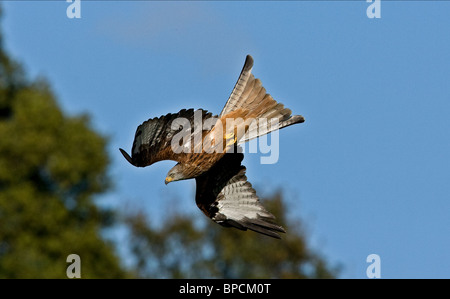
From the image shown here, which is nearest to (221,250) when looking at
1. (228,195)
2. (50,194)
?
(50,194)

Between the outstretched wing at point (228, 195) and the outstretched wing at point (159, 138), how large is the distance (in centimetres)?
78

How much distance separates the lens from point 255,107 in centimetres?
1237

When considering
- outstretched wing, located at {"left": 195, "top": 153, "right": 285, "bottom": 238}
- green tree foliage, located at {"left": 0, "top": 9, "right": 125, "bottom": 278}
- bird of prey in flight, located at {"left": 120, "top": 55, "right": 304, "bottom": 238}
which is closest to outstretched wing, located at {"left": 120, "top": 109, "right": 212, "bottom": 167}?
bird of prey in flight, located at {"left": 120, "top": 55, "right": 304, "bottom": 238}

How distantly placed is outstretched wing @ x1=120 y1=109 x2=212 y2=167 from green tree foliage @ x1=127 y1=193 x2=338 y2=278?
867 inches

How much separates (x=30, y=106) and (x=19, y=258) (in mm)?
6066

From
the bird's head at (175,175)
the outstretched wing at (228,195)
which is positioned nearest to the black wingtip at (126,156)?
the bird's head at (175,175)

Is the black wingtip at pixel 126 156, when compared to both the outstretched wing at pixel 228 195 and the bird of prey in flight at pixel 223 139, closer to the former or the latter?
the bird of prey in flight at pixel 223 139

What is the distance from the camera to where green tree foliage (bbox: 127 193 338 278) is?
1396 inches

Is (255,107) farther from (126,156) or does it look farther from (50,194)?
Result: (50,194)

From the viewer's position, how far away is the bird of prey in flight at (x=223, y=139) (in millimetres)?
12078

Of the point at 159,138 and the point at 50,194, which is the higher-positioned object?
the point at 50,194

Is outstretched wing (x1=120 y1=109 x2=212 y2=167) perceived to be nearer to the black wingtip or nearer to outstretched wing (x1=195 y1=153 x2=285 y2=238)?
the black wingtip

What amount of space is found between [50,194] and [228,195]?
23091 millimetres
